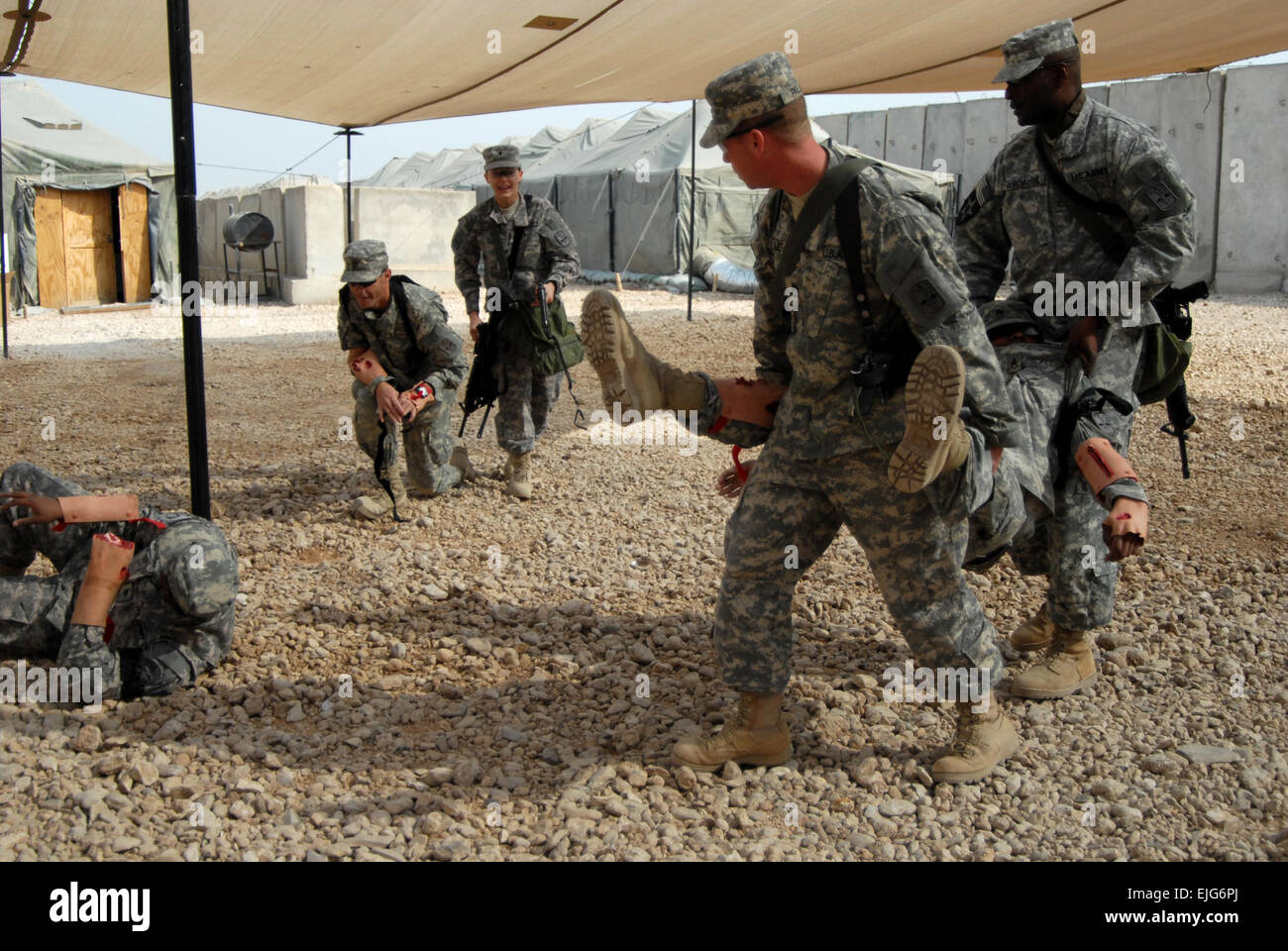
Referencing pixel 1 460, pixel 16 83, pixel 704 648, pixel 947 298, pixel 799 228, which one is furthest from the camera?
pixel 16 83

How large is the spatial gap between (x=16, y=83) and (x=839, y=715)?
62.7 ft

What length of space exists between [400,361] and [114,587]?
231 centimetres

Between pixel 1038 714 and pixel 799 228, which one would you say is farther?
pixel 1038 714

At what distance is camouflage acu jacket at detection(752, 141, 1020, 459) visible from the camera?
235cm

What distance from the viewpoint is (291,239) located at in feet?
57.4

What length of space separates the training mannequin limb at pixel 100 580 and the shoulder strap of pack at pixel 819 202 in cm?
218

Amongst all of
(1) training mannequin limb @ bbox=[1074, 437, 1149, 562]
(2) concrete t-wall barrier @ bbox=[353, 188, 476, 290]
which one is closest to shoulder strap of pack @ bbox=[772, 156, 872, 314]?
(1) training mannequin limb @ bbox=[1074, 437, 1149, 562]

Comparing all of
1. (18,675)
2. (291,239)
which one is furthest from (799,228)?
(291,239)

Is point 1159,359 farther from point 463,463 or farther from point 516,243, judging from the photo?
point 463,463

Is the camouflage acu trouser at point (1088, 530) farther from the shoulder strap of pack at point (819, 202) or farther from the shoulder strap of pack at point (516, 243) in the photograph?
the shoulder strap of pack at point (516, 243)

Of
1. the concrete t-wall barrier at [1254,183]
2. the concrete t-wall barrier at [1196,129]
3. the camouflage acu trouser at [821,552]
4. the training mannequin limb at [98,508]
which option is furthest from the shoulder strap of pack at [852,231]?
the concrete t-wall barrier at [1254,183]

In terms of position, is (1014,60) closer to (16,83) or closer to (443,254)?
(443,254)

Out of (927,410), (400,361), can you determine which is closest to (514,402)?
(400,361)
